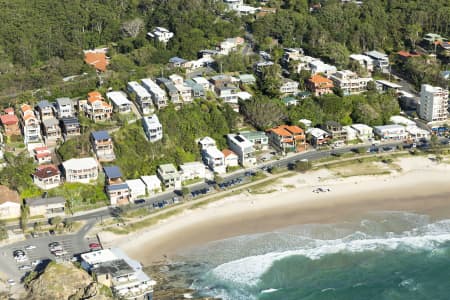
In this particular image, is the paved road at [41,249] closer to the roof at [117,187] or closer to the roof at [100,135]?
the roof at [117,187]

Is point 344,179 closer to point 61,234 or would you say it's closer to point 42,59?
point 61,234

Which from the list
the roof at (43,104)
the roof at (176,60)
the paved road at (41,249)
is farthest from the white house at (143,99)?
the paved road at (41,249)

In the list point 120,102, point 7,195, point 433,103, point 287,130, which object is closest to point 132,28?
point 120,102

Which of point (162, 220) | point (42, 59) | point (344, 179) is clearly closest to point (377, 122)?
point (344, 179)

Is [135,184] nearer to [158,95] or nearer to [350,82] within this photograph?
[158,95]

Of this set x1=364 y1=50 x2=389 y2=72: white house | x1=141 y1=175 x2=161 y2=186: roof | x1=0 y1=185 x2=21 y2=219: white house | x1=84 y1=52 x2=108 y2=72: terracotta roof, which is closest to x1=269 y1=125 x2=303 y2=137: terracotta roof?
x1=141 y1=175 x2=161 y2=186: roof

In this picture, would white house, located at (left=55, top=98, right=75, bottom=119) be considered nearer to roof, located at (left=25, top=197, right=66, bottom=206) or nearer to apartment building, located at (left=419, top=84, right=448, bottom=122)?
roof, located at (left=25, top=197, right=66, bottom=206)
